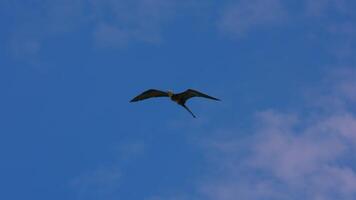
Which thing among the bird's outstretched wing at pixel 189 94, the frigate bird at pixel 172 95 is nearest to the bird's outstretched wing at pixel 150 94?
the frigate bird at pixel 172 95

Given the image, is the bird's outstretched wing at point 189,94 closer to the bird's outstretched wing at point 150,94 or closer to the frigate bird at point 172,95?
the frigate bird at point 172,95

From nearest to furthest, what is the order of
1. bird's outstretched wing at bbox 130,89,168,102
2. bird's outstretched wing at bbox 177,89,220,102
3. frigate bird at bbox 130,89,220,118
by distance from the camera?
1. bird's outstretched wing at bbox 177,89,220,102
2. frigate bird at bbox 130,89,220,118
3. bird's outstretched wing at bbox 130,89,168,102

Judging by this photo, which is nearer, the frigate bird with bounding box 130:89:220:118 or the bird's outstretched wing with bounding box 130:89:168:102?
the frigate bird with bounding box 130:89:220:118

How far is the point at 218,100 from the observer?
56.7 metres

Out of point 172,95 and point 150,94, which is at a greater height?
point 150,94

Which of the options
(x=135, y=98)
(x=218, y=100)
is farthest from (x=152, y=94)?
(x=218, y=100)

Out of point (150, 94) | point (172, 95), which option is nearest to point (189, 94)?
point (172, 95)

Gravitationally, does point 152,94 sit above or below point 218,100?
above

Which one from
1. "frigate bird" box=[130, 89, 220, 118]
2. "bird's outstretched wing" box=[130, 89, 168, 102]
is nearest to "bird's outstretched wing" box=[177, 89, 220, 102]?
"frigate bird" box=[130, 89, 220, 118]

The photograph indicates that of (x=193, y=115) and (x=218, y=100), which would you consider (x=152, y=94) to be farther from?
(x=218, y=100)

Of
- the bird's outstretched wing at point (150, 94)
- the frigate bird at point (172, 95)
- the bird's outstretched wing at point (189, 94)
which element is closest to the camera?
the bird's outstretched wing at point (189, 94)

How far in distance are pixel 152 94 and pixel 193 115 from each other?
14.7ft

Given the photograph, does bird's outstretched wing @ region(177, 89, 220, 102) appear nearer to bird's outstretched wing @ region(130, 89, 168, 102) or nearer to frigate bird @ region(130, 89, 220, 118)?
frigate bird @ region(130, 89, 220, 118)

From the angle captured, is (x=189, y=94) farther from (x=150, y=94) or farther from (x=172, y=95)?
(x=150, y=94)
